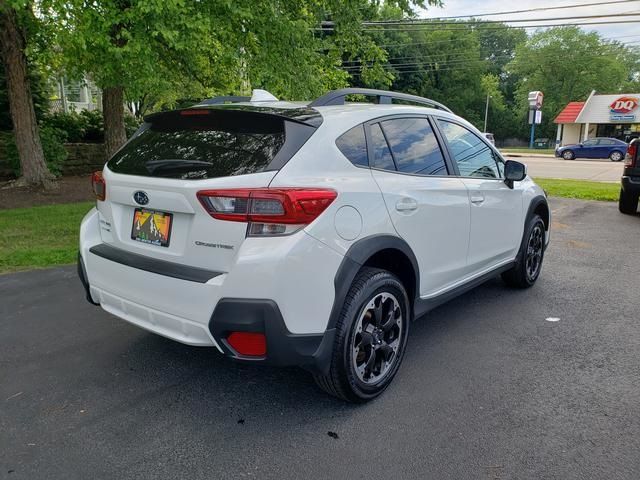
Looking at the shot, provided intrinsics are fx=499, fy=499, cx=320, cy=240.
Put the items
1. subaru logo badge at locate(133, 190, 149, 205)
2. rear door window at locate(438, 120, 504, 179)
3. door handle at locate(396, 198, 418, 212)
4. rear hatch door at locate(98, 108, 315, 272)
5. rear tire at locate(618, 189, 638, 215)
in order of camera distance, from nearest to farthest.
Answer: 1. rear hatch door at locate(98, 108, 315, 272)
2. subaru logo badge at locate(133, 190, 149, 205)
3. door handle at locate(396, 198, 418, 212)
4. rear door window at locate(438, 120, 504, 179)
5. rear tire at locate(618, 189, 638, 215)

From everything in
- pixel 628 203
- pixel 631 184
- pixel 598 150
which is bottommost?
pixel 598 150

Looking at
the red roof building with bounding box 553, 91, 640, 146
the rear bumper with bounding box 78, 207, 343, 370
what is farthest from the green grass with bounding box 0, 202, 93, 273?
the red roof building with bounding box 553, 91, 640, 146

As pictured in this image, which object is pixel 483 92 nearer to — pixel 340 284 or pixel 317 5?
pixel 317 5

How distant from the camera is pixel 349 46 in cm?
1094

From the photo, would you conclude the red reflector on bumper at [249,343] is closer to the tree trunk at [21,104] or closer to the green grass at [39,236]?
the green grass at [39,236]

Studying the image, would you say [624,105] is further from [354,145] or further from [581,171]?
[354,145]

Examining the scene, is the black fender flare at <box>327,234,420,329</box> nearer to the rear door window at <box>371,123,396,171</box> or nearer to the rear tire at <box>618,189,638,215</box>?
the rear door window at <box>371,123,396,171</box>

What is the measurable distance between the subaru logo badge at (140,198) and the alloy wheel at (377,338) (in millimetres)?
1343

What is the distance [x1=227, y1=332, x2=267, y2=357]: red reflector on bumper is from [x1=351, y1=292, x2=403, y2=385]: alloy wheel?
0.54 meters

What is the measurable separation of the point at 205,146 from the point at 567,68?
69.4m

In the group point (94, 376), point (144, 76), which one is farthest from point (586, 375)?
point (144, 76)

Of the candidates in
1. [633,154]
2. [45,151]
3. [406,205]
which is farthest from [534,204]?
[45,151]

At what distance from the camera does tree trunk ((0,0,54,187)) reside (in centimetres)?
1008

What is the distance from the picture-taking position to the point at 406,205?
3.08 metres
